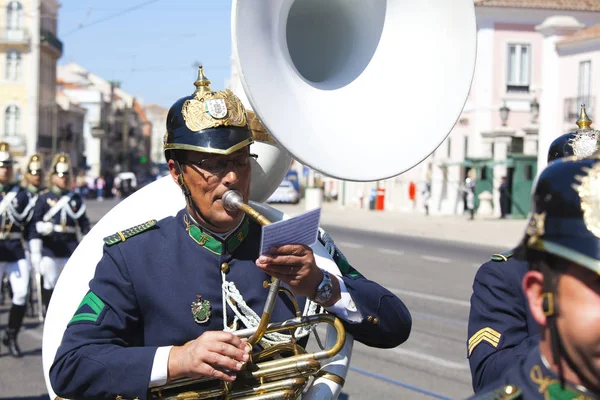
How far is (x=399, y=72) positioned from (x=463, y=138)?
36401mm

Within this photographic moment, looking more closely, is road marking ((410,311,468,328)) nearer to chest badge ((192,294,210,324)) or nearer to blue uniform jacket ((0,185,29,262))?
blue uniform jacket ((0,185,29,262))

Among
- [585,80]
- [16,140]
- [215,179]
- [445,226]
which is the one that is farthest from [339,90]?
[16,140]

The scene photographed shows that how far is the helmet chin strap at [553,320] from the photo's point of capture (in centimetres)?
196

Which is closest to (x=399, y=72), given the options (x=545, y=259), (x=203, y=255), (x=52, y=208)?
(x=203, y=255)

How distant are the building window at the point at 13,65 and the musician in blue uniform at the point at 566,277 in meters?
68.0

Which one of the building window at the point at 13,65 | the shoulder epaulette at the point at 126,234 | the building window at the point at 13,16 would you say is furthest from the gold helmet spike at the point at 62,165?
the building window at the point at 13,16

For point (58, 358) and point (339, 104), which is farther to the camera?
point (339, 104)

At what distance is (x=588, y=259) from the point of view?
191 cm

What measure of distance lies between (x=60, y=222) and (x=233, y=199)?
7594 mm

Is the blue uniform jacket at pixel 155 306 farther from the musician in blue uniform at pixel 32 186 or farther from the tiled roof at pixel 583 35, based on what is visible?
the tiled roof at pixel 583 35

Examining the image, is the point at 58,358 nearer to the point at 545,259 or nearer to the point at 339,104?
the point at 339,104

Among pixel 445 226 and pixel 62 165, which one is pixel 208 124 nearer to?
pixel 62 165

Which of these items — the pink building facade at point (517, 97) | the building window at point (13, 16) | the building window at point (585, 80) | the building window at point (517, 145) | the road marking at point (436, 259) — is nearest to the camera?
the road marking at point (436, 259)

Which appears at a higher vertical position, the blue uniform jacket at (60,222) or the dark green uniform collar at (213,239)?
the dark green uniform collar at (213,239)
